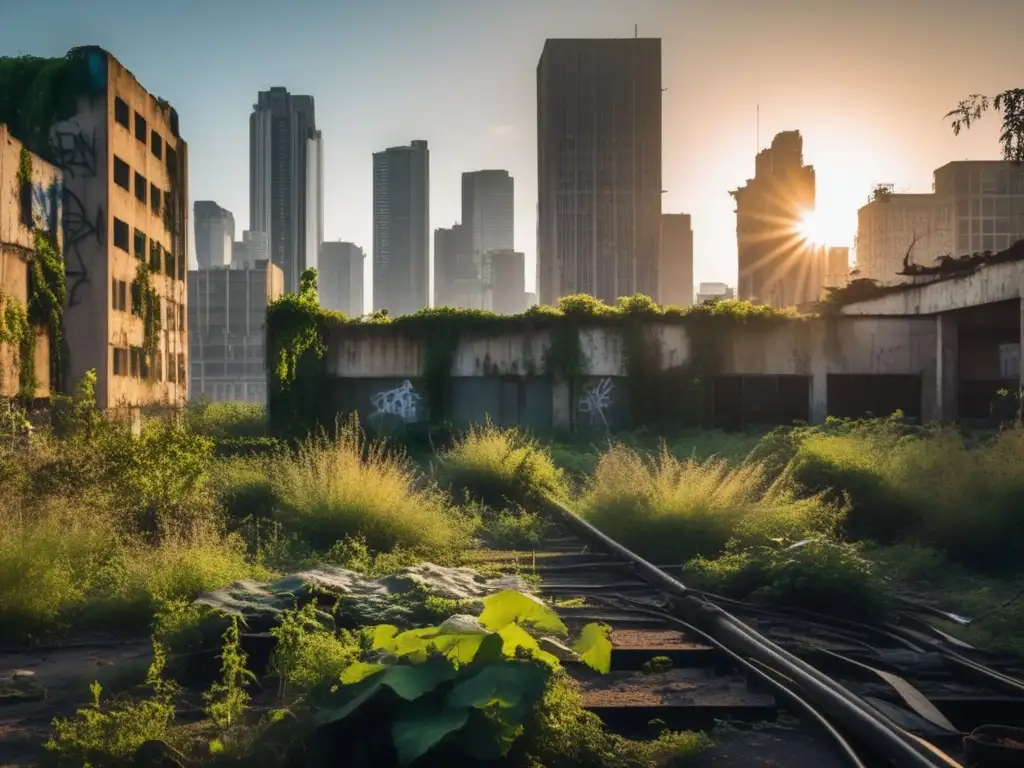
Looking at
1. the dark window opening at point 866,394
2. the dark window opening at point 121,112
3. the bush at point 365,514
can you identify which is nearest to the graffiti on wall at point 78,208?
the dark window opening at point 121,112

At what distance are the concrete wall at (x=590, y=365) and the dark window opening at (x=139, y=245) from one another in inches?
637

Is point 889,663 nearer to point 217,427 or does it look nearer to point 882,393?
point 882,393

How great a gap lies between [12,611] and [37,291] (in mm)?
27745

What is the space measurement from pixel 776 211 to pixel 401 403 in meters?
177

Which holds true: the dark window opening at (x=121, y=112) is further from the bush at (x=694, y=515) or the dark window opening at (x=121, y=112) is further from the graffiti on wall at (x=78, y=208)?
the bush at (x=694, y=515)

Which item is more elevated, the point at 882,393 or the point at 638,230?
the point at 638,230

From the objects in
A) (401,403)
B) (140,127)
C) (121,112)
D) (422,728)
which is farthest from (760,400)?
(140,127)

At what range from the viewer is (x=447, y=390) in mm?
27438

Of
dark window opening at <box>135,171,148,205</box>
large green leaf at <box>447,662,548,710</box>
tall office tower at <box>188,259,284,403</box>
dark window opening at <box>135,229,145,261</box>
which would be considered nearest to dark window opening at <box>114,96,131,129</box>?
dark window opening at <box>135,171,148,205</box>

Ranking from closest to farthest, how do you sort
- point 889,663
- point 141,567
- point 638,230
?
1. point 889,663
2. point 141,567
3. point 638,230

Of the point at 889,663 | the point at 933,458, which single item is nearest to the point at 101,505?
the point at 889,663

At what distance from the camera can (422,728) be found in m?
3.42

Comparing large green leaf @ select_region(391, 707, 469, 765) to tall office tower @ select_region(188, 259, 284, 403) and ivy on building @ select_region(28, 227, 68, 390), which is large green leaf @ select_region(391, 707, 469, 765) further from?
tall office tower @ select_region(188, 259, 284, 403)

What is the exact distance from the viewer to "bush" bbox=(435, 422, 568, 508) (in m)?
13.7
